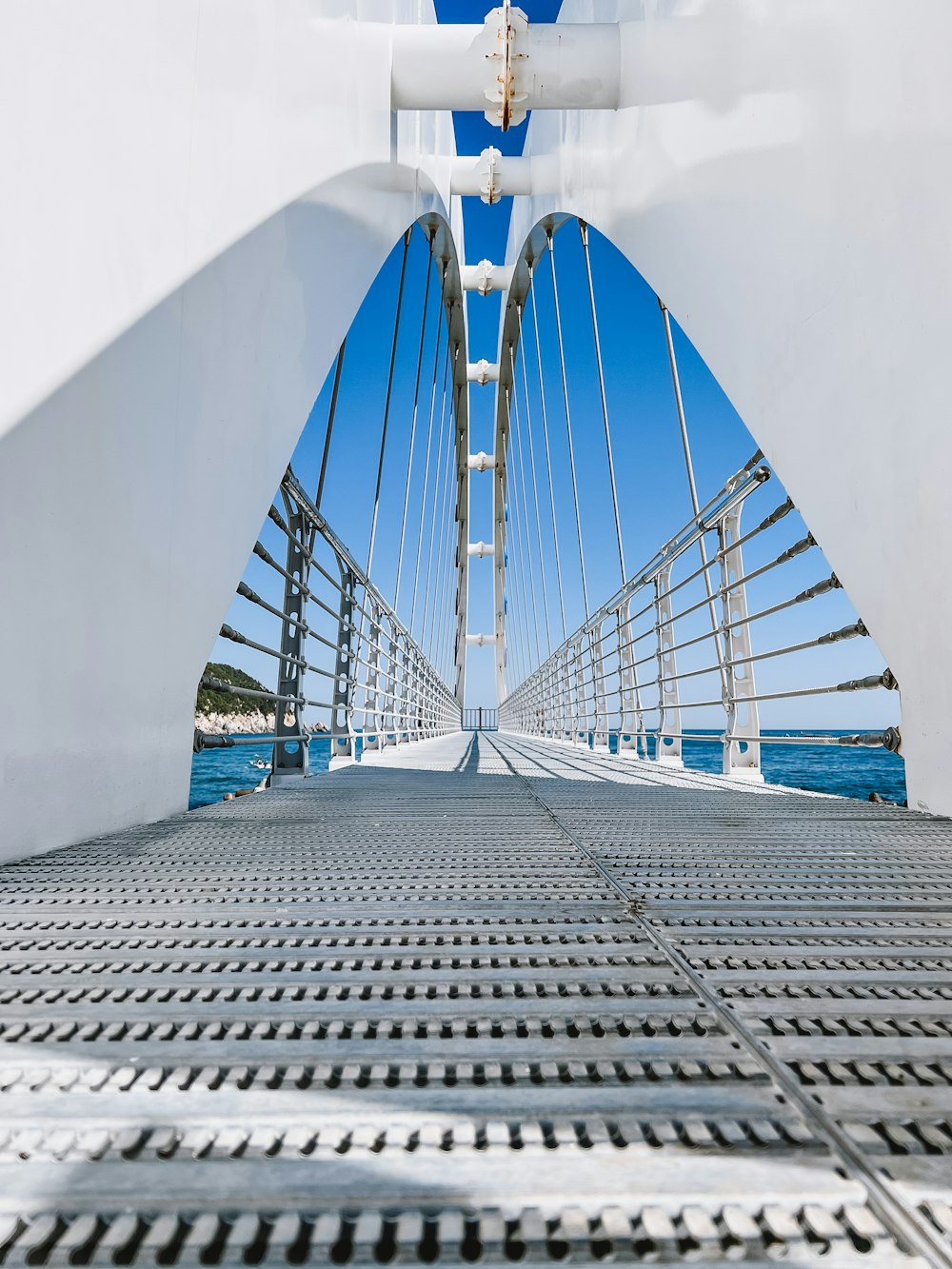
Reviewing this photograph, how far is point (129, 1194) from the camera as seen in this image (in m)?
0.36

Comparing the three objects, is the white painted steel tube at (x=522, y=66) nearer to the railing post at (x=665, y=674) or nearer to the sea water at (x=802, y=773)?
the railing post at (x=665, y=674)

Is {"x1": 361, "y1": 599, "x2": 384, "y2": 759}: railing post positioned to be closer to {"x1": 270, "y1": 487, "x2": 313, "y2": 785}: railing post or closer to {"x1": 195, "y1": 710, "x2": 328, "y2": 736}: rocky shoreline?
{"x1": 270, "y1": 487, "x2": 313, "y2": 785}: railing post

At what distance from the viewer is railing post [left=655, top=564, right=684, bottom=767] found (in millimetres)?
3338

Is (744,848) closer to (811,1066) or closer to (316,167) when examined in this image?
(811,1066)

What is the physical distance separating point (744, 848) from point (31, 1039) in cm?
102

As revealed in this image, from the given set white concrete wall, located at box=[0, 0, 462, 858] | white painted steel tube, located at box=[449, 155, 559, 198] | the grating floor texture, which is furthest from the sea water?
white painted steel tube, located at box=[449, 155, 559, 198]

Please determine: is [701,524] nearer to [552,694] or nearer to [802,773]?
[552,694]

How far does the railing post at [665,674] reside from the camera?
3.34m

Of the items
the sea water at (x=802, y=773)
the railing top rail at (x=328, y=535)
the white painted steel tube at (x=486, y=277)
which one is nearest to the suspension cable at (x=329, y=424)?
Answer: the railing top rail at (x=328, y=535)

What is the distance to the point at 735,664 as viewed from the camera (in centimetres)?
246

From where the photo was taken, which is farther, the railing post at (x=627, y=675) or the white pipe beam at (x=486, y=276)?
the white pipe beam at (x=486, y=276)

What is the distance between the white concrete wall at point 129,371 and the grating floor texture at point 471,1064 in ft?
0.87

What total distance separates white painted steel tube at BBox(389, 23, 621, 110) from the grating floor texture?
3.81 meters

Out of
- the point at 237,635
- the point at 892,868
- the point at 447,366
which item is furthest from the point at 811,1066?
the point at 447,366
